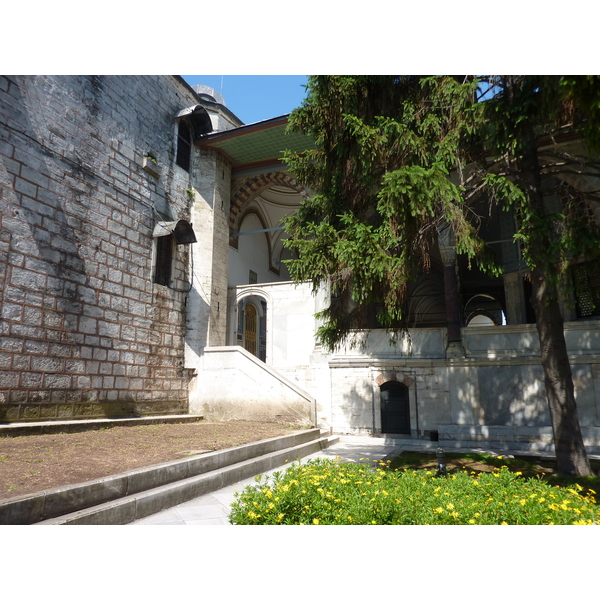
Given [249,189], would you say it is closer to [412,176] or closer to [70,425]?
[70,425]

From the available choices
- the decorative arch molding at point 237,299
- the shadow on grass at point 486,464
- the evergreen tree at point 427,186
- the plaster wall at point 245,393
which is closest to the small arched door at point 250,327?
the decorative arch molding at point 237,299

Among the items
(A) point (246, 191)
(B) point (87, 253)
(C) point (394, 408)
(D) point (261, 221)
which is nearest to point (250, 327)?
(D) point (261, 221)

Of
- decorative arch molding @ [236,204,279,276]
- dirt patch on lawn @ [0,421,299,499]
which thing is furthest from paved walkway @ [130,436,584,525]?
decorative arch molding @ [236,204,279,276]

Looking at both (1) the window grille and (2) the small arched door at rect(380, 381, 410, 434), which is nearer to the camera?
(1) the window grille

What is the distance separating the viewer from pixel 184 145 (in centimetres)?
1412

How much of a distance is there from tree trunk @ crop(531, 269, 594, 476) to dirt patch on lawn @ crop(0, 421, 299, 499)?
4.88 metres

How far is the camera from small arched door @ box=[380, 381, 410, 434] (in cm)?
1182

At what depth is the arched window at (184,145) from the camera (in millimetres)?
13820

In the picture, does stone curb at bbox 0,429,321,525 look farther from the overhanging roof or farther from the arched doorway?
the overhanging roof

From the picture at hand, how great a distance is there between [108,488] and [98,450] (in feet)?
7.70

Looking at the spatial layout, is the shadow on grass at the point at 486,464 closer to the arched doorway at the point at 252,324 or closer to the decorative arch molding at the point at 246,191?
the arched doorway at the point at 252,324

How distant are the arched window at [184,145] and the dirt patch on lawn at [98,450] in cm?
838

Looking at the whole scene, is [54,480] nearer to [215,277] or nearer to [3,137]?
[3,137]

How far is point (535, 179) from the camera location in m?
6.39
